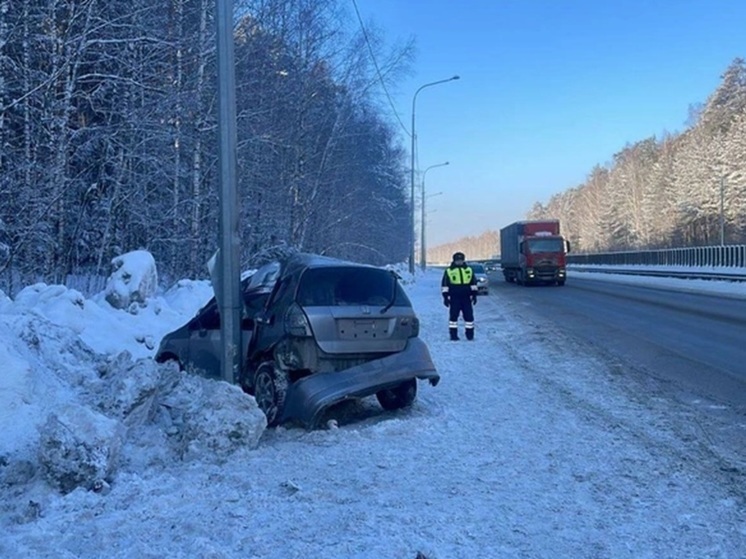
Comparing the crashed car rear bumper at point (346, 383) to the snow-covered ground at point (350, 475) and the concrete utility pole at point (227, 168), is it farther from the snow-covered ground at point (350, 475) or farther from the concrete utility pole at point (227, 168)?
the concrete utility pole at point (227, 168)

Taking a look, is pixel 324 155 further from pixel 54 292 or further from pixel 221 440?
pixel 221 440

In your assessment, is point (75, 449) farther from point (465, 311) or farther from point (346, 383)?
point (465, 311)

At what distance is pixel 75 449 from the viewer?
4.73 m

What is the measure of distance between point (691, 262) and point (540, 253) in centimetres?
1904

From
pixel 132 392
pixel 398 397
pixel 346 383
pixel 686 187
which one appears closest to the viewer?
pixel 132 392

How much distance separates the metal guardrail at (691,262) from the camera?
3958cm

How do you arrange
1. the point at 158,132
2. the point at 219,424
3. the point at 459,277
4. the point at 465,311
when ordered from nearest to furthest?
the point at 219,424 < the point at 465,311 < the point at 459,277 < the point at 158,132

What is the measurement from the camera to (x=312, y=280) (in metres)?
7.09

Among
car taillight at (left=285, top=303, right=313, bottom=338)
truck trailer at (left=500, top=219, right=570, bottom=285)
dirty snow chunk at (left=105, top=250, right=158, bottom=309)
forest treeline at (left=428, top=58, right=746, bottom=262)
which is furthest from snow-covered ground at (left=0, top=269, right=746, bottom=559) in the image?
forest treeline at (left=428, top=58, right=746, bottom=262)

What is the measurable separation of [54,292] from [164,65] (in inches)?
370

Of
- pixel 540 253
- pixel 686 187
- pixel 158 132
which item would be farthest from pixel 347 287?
A: pixel 686 187

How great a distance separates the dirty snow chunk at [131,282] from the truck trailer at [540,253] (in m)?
A: 27.5

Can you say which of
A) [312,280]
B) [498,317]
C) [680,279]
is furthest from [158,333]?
[680,279]

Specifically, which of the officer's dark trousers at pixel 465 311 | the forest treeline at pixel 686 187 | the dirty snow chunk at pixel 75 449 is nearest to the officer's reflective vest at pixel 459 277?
the officer's dark trousers at pixel 465 311
